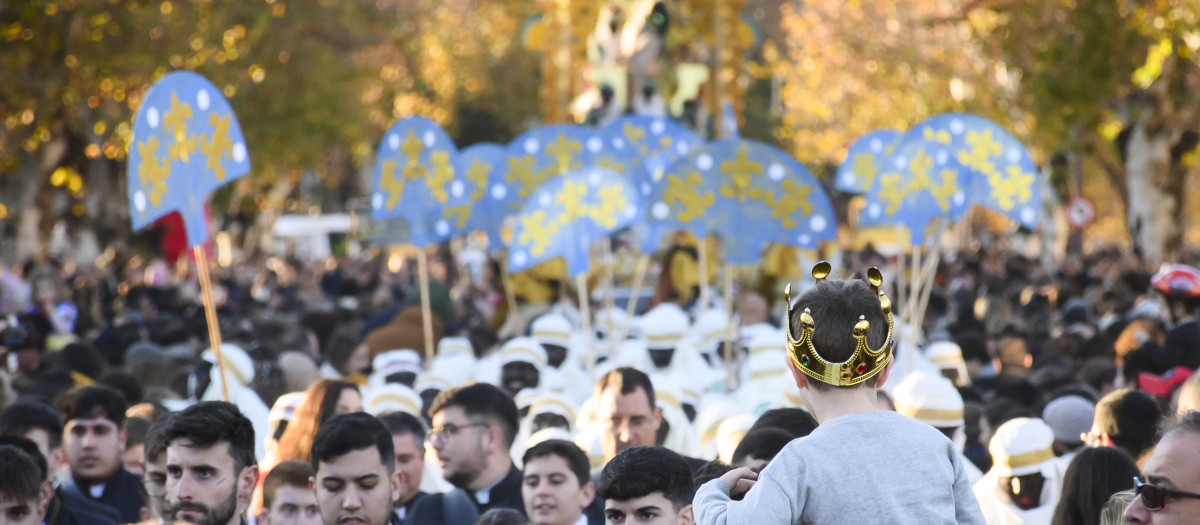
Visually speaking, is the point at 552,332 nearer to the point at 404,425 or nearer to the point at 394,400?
the point at 394,400

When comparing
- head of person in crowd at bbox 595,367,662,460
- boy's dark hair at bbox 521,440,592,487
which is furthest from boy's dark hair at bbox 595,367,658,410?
boy's dark hair at bbox 521,440,592,487

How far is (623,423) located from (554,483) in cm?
113

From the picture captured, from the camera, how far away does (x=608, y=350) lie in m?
12.3

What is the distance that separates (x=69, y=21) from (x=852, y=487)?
1936 cm

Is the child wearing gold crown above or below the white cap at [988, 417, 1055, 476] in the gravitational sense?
above

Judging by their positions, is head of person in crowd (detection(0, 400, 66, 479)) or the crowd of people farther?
head of person in crowd (detection(0, 400, 66, 479))

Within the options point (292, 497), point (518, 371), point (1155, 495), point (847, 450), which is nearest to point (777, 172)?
point (518, 371)

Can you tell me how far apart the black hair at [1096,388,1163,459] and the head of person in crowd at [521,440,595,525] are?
2.13 meters

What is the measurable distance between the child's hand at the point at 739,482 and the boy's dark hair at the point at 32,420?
4.24m

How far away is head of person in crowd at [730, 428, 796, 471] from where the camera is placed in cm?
514

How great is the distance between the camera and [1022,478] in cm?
588

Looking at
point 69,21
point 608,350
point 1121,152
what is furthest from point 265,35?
point 608,350

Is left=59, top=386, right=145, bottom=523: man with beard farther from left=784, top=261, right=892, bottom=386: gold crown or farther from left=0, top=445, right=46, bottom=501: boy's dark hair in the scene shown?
left=784, top=261, right=892, bottom=386: gold crown

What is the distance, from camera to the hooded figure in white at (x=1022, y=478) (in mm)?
5836
